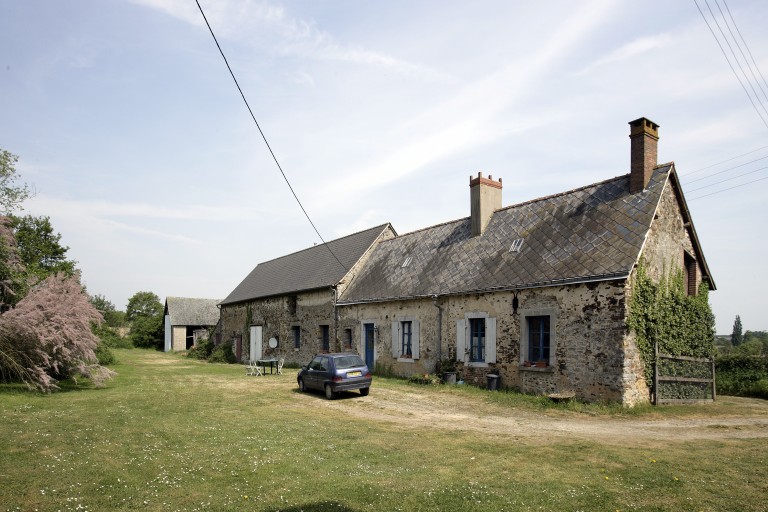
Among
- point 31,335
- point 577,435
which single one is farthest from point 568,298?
point 31,335

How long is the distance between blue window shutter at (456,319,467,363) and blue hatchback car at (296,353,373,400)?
145 inches

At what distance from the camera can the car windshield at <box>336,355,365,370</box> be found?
15719 millimetres

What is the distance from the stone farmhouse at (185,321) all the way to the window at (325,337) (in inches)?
1035

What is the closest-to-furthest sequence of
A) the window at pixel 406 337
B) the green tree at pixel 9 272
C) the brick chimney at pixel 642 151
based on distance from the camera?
1. the brick chimney at pixel 642 151
2. the green tree at pixel 9 272
3. the window at pixel 406 337

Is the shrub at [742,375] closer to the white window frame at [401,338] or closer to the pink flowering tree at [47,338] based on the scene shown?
the white window frame at [401,338]

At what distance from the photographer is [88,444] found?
29.2 feet

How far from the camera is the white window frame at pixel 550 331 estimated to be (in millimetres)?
14680

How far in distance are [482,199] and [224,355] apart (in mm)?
23265

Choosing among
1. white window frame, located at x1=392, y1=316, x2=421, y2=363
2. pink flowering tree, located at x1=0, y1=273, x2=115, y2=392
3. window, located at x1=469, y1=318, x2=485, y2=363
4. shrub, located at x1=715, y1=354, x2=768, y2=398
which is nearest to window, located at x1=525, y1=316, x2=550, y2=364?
window, located at x1=469, y1=318, x2=485, y2=363

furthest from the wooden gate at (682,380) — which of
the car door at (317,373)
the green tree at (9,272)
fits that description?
the green tree at (9,272)

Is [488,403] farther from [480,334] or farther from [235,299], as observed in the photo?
[235,299]

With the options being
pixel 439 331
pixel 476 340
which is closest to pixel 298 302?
pixel 439 331

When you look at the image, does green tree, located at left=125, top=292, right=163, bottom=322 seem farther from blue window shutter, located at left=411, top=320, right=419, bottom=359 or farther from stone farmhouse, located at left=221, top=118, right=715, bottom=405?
blue window shutter, located at left=411, top=320, right=419, bottom=359

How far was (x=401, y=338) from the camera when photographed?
20.8 metres
